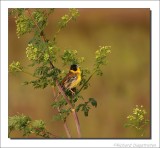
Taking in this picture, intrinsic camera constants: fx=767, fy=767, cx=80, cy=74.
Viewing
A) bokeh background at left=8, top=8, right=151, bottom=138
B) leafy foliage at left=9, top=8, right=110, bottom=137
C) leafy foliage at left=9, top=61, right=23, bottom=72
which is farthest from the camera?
bokeh background at left=8, top=8, right=151, bottom=138

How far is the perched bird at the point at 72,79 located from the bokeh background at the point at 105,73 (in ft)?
3.28

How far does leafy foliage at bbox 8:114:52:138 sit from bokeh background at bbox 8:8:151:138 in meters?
0.81

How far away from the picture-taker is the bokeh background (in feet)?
26.9

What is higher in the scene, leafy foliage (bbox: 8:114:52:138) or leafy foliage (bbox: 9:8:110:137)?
leafy foliage (bbox: 9:8:110:137)

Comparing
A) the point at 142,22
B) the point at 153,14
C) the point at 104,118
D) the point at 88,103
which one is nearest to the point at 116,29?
the point at 142,22

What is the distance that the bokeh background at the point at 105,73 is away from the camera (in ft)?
26.9

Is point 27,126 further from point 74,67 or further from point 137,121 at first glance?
point 137,121

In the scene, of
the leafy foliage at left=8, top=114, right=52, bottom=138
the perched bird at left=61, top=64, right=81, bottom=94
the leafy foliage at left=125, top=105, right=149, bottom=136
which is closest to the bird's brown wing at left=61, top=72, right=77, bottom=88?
the perched bird at left=61, top=64, right=81, bottom=94

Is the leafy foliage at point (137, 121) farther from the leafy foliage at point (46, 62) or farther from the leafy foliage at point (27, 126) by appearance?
the leafy foliage at point (27, 126)

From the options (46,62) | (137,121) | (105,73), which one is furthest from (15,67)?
(105,73)

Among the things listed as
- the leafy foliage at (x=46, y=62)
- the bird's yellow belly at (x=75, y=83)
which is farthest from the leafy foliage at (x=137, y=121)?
the bird's yellow belly at (x=75, y=83)

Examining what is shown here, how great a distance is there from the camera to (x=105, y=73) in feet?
29.3

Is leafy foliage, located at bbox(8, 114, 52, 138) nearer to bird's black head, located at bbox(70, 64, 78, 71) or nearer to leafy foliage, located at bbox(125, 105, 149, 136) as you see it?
bird's black head, located at bbox(70, 64, 78, 71)

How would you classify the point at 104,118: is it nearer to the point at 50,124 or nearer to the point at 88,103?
the point at 50,124
